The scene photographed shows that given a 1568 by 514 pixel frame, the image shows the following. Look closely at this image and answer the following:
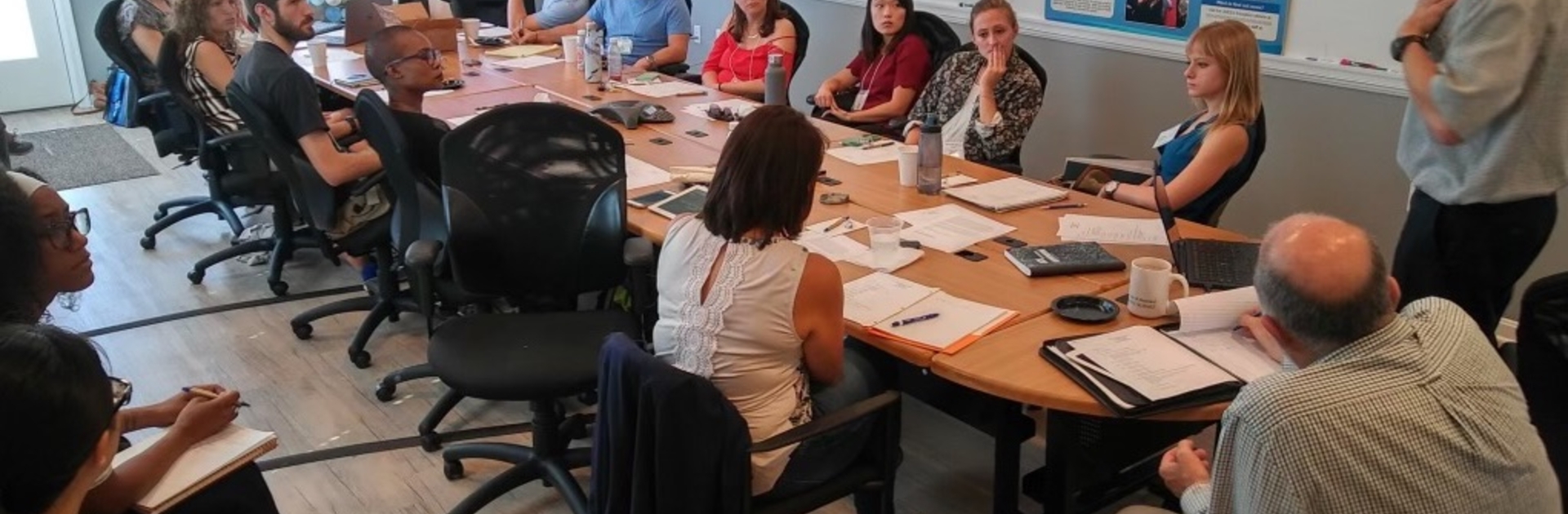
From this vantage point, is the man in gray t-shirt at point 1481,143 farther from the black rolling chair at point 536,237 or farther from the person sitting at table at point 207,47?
the person sitting at table at point 207,47

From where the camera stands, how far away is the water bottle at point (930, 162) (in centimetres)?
318

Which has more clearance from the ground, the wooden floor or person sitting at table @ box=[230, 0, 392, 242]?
person sitting at table @ box=[230, 0, 392, 242]

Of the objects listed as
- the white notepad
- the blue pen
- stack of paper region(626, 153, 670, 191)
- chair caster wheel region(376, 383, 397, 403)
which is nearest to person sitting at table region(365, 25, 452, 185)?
stack of paper region(626, 153, 670, 191)

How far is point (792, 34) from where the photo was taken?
4.99 meters

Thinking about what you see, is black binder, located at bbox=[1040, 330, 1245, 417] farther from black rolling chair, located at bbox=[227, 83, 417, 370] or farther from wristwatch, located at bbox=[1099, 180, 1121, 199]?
black rolling chair, located at bbox=[227, 83, 417, 370]

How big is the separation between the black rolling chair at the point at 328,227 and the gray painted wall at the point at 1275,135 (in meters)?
2.57

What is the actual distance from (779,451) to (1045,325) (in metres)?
0.56

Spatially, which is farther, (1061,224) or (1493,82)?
(1061,224)

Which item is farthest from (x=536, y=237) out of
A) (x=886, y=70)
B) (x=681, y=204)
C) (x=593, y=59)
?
(x=886, y=70)

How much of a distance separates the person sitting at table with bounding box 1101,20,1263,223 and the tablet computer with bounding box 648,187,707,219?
110 centimetres

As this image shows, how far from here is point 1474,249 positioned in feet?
9.43

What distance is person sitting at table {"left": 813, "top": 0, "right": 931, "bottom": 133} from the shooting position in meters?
4.56

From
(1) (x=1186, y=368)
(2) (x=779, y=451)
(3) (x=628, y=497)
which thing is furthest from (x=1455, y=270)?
(3) (x=628, y=497)

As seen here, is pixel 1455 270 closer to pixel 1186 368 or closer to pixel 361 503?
pixel 1186 368
